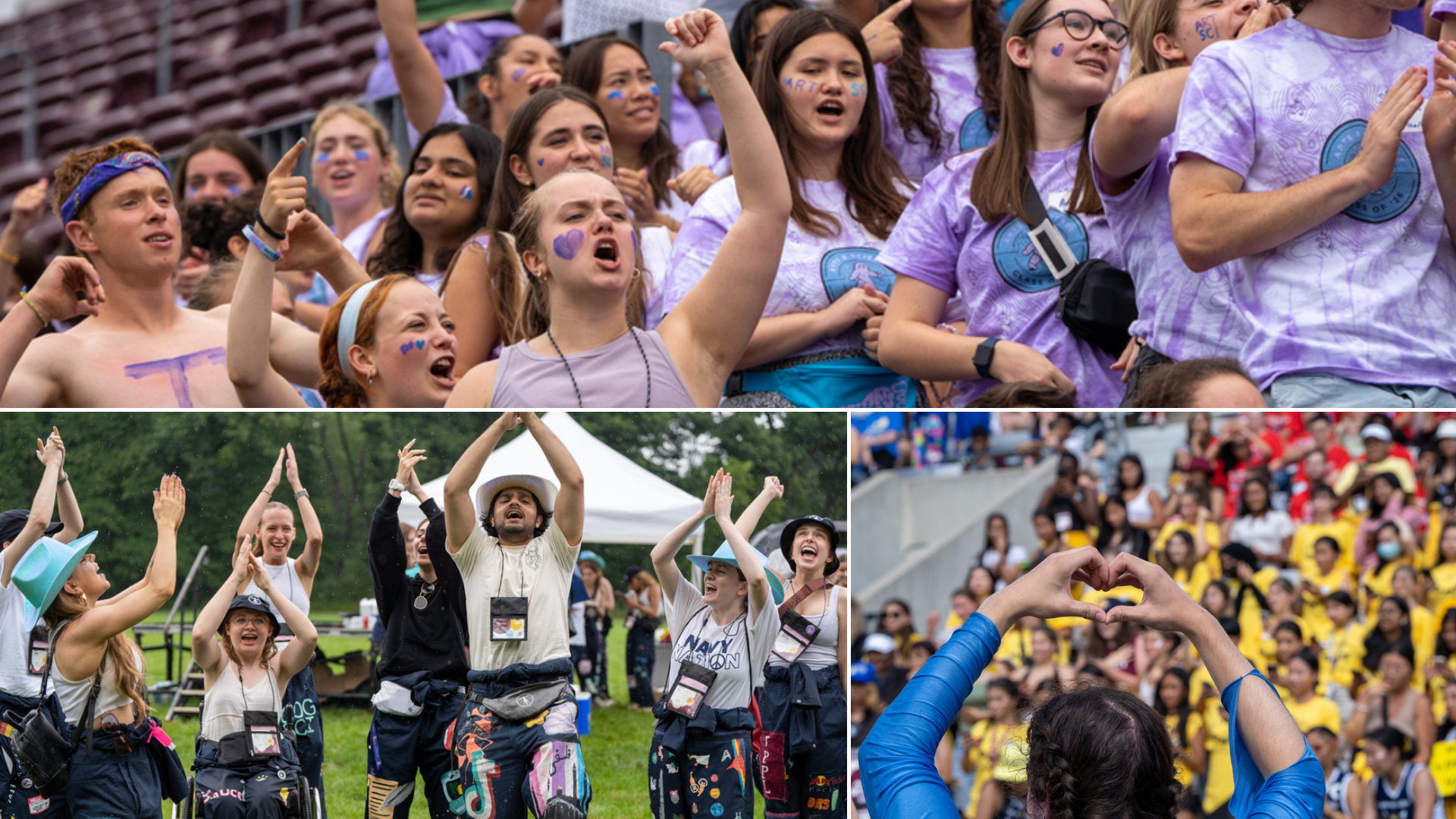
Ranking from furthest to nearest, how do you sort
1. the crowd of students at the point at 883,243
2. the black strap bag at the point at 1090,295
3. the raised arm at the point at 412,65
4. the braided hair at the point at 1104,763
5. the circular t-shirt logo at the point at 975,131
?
the raised arm at the point at 412,65 < the circular t-shirt logo at the point at 975,131 < the black strap bag at the point at 1090,295 < the crowd of students at the point at 883,243 < the braided hair at the point at 1104,763

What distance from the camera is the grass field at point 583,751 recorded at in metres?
2.80

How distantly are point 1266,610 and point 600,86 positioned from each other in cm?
338

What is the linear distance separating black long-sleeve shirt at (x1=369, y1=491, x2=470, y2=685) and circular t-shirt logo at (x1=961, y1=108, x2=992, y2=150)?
2.28m

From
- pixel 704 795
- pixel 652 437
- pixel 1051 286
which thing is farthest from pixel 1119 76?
pixel 704 795

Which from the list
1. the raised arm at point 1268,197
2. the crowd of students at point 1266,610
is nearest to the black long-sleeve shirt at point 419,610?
the raised arm at point 1268,197

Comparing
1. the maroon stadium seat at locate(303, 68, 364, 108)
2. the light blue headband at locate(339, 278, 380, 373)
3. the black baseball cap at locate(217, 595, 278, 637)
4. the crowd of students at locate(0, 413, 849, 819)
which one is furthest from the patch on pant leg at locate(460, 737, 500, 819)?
the maroon stadium seat at locate(303, 68, 364, 108)

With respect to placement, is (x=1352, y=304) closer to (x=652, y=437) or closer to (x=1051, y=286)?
(x=1051, y=286)

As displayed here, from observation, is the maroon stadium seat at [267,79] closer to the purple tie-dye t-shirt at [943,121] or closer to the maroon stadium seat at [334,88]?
the maroon stadium seat at [334,88]

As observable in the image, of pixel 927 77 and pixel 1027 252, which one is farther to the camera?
pixel 927 77

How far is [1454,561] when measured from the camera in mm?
4613

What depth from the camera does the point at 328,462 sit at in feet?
9.61

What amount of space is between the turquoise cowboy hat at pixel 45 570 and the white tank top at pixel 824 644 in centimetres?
142

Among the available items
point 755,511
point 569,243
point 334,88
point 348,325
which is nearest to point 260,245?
point 348,325

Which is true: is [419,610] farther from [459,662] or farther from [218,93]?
[218,93]
